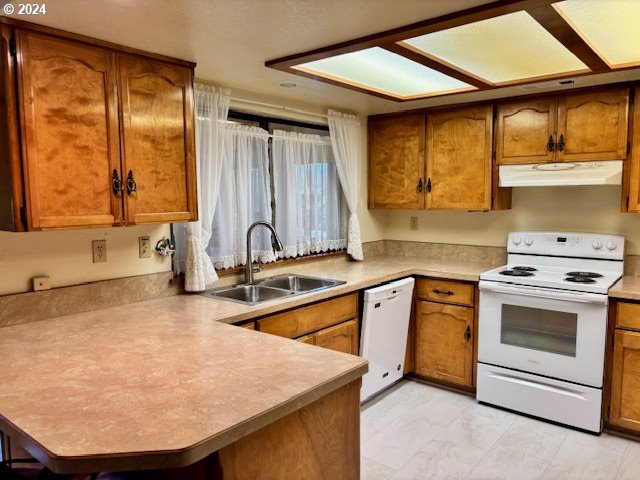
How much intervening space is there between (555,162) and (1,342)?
320 cm

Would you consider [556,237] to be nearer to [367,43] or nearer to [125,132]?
[367,43]

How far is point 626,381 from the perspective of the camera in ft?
8.77

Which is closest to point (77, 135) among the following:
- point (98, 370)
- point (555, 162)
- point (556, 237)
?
point (98, 370)

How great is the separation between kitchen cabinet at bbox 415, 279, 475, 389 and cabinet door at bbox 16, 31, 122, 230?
2212 millimetres

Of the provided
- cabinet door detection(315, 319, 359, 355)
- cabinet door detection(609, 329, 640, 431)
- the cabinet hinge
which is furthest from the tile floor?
the cabinet hinge

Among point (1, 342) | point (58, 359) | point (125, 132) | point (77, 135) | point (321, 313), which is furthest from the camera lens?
point (321, 313)

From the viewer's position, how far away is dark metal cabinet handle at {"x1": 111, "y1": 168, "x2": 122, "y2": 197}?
6.72 feet

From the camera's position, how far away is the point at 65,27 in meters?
1.82

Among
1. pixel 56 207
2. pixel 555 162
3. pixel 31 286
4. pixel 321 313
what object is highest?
pixel 555 162

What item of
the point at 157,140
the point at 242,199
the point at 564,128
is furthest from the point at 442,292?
the point at 157,140

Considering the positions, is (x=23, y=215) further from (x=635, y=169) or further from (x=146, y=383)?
(x=635, y=169)

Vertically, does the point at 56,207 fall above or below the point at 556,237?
above

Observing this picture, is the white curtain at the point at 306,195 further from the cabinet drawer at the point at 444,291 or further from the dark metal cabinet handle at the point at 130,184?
the dark metal cabinet handle at the point at 130,184

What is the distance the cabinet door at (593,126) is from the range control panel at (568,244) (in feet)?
1.79
